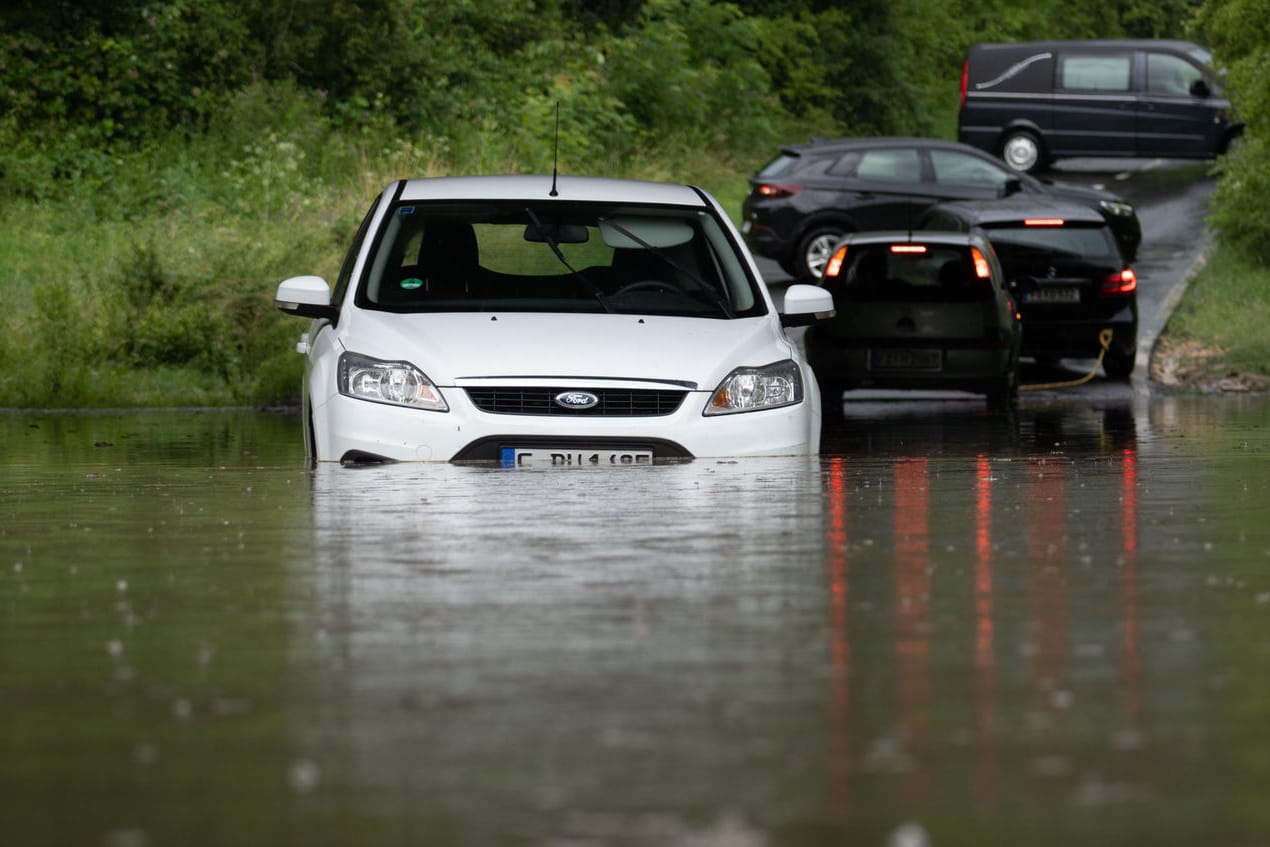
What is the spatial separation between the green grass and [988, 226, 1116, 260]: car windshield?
63.8 inches

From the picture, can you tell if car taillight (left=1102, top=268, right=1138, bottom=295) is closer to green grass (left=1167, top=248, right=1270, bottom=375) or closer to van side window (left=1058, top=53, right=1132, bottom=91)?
green grass (left=1167, top=248, right=1270, bottom=375)

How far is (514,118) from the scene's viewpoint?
136 ft

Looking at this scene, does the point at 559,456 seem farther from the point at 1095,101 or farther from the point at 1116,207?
the point at 1095,101

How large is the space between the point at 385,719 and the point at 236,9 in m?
33.2

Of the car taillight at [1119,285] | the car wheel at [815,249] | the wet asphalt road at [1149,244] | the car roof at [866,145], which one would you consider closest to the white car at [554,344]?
the wet asphalt road at [1149,244]

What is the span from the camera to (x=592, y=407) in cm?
1260

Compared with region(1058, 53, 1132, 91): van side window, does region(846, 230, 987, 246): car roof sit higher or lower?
higher

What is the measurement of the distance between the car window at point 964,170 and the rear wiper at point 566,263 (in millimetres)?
22674

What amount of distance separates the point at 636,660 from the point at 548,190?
288 inches

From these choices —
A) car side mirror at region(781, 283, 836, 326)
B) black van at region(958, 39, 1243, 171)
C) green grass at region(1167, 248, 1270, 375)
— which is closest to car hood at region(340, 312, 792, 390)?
car side mirror at region(781, 283, 836, 326)

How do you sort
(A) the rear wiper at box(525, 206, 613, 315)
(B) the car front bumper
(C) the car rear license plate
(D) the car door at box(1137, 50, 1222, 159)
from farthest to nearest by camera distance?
(D) the car door at box(1137, 50, 1222, 159) → (C) the car rear license plate → (A) the rear wiper at box(525, 206, 613, 315) → (B) the car front bumper

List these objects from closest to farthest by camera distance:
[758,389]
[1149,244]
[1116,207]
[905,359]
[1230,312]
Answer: [758,389] → [905,359] → [1230,312] → [1116,207] → [1149,244]

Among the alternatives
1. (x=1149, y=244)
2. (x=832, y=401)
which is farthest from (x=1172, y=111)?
(x=832, y=401)

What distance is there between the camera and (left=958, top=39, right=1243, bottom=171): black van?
48.5 metres
